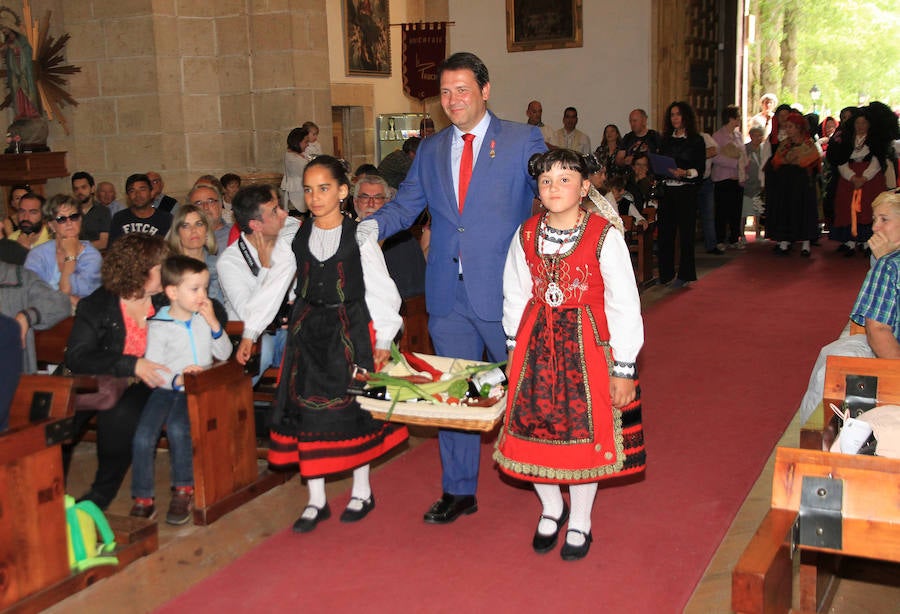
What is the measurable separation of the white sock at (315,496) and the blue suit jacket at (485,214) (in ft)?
2.98

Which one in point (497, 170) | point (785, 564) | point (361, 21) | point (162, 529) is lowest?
point (162, 529)

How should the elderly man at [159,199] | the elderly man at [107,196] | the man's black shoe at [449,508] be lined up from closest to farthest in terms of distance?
1. the man's black shoe at [449,508]
2. the elderly man at [159,199]
3. the elderly man at [107,196]

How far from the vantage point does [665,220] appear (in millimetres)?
9922

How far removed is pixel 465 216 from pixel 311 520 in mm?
1429

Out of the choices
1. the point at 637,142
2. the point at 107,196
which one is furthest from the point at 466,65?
the point at 637,142

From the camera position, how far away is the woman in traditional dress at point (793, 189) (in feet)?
37.9

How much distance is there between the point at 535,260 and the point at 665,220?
6.69 meters

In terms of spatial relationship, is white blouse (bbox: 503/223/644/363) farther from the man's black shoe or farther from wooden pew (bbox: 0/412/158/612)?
wooden pew (bbox: 0/412/158/612)

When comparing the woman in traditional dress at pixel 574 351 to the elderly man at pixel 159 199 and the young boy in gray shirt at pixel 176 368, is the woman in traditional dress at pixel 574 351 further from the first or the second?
the elderly man at pixel 159 199

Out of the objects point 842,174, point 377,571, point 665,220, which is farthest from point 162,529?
point 842,174

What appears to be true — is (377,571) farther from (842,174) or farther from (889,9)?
(889,9)

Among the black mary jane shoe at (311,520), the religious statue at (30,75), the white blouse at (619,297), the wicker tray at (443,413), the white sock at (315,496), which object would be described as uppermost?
the religious statue at (30,75)

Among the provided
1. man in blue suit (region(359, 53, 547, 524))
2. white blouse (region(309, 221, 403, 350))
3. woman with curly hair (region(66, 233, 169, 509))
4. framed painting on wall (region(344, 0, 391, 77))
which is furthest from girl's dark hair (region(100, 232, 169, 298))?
framed painting on wall (region(344, 0, 391, 77))

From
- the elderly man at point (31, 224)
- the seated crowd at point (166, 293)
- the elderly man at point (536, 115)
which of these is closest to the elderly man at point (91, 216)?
the seated crowd at point (166, 293)
